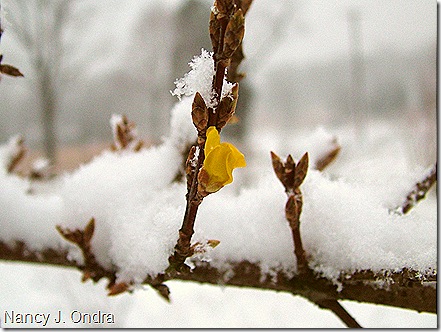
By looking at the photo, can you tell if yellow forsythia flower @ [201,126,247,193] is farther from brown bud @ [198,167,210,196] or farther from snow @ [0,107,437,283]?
snow @ [0,107,437,283]

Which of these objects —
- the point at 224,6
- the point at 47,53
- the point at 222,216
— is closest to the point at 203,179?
the point at 224,6

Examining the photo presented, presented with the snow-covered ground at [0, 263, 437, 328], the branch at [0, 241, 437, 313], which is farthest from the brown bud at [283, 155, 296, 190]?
the snow-covered ground at [0, 263, 437, 328]

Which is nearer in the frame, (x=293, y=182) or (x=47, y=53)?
(x=293, y=182)

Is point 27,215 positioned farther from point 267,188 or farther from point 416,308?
point 416,308

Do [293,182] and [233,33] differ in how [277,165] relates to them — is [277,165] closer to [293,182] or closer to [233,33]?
[293,182]

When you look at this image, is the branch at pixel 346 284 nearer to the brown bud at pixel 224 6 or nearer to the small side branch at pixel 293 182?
the small side branch at pixel 293 182

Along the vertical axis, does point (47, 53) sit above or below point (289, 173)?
above

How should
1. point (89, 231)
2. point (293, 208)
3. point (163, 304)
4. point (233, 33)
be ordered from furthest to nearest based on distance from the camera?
point (163, 304) → point (89, 231) → point (293, 208) → point (233, 33)

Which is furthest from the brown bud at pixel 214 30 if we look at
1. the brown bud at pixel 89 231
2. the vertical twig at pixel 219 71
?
the brown bud at pixel 89 231

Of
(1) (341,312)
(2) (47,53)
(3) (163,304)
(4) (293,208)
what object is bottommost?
(1) (341,312)
